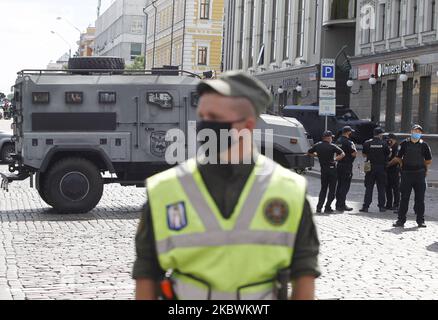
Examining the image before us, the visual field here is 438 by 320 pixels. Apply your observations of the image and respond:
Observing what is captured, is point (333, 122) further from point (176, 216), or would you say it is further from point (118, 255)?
point (176, 216)

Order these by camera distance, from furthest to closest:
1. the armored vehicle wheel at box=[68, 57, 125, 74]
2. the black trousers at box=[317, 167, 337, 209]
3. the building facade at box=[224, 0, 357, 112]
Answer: the building facade at box=[224, 0, 357, 112] → the black trousers at box=[317, 167, 337, 209] → the armored vehicle wheel at box=[68, 57, 125, 74]

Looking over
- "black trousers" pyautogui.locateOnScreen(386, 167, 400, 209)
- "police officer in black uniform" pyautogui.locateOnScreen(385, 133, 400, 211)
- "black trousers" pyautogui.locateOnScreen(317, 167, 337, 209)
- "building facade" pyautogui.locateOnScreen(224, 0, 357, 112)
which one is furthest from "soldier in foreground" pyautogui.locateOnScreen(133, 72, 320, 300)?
"building facade" pyautogui.locateOnScreen(224, 0, 357, 112)

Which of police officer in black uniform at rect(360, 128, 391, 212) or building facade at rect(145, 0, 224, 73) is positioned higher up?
building facade at rect(145, 0, 224, 73)

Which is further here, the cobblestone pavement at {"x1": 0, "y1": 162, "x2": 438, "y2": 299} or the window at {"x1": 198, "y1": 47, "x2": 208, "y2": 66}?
the window at {"x1": 198, "y1": 47, "x2": 208, "y2": 66}

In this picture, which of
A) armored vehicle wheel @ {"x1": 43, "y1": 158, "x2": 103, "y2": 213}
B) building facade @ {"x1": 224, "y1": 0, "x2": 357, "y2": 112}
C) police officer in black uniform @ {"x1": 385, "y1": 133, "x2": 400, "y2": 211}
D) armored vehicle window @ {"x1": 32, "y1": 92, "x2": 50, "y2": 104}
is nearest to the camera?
armored vehicle wheel @ {"x1": 43, "y1": 158, "x2": 103, "y2": 213}

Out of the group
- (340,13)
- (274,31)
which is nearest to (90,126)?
(340,13)

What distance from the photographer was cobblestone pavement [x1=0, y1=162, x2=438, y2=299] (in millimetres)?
9672

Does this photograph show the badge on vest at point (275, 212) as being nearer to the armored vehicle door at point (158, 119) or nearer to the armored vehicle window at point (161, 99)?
the armored vehicle door at point (158, 119)

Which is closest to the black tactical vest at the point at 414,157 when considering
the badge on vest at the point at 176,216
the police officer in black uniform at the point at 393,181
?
the police officer in black uniform at the point at 393,181

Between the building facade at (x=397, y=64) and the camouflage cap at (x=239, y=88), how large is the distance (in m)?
38.9

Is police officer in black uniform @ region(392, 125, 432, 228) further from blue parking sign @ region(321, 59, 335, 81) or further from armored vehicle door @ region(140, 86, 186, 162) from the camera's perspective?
blue parking sign @ region(321, 59, 335, 81)

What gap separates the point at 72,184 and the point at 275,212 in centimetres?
1428

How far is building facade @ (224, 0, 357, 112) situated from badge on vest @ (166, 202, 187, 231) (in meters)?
49.0

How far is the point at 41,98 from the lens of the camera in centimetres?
1766
